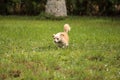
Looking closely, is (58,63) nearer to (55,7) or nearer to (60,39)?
(60,39)

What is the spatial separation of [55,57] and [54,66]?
1.21 meters

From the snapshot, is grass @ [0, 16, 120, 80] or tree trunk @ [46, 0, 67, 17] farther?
tree trunk @ [46, 0, 67, 17]

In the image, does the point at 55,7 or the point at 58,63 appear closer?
the point at 58,63

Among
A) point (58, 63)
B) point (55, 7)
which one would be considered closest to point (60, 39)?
point (58, 63)

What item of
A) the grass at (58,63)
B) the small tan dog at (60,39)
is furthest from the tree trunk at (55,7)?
the small tan dog at (60,39)

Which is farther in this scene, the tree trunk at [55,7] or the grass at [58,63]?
the tree trunk at [55,7]

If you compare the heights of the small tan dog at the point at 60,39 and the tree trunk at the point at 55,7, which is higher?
the small tan dog at the point at 60,39

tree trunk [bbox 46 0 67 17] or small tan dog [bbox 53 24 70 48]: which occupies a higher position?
small tan dog [bbox 53 24 70 48]

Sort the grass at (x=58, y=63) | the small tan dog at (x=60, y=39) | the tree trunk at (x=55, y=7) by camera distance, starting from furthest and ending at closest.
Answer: the tree trunk at (x=55, y=7), the small tan dog at (x=60, y=39), the grass at (x=58, y=63)

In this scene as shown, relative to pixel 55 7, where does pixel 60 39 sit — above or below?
above

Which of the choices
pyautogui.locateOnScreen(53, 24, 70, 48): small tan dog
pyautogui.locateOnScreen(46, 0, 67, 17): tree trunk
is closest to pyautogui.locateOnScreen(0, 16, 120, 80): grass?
pyautogui.locateOnScreen(53, 24, 70, 48): small tan dog

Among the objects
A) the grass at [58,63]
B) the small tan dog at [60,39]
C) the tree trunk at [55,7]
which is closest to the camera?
the grass at [58,63]

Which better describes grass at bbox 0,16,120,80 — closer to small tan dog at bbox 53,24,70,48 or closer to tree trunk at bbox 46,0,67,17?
small tan dog at bbox 53,24,70,48

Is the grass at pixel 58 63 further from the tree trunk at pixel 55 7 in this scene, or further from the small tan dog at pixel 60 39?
the tree trunk at pixel 55 7
